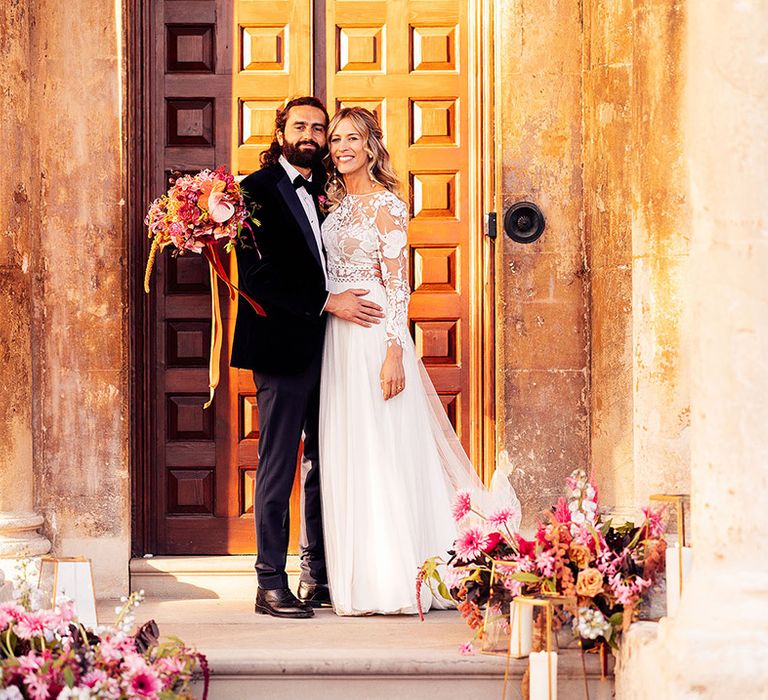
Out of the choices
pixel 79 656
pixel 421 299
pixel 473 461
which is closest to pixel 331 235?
pixel 421 299

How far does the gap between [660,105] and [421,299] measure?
1477 mm

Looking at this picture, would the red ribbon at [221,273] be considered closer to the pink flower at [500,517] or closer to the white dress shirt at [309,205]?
the white dress shirt at [309,205]

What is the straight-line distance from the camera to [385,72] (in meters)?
6.41

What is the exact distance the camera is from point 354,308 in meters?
5.59

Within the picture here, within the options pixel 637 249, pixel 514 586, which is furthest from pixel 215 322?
pixel 514 586

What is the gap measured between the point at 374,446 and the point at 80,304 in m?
1.63

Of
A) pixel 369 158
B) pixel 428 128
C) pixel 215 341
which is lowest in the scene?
pixel 215 341

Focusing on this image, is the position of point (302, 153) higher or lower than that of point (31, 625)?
higher

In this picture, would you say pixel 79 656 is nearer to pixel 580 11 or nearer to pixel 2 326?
pixel 2 326

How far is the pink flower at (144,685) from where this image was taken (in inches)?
145

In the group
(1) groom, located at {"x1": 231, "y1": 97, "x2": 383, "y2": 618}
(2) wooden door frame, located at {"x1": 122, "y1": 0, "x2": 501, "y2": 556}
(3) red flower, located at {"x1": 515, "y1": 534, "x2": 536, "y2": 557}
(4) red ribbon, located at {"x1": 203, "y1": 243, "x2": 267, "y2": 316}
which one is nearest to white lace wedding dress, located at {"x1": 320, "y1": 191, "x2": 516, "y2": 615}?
(1) groom, located at {"x1": 231, "y1": 97, "x2": 383, "y2": 618}

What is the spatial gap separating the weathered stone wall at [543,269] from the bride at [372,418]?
2.10 feet

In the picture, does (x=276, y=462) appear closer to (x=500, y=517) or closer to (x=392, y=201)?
(x=500, y=517)

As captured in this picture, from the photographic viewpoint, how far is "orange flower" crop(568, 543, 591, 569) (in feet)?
14.8
